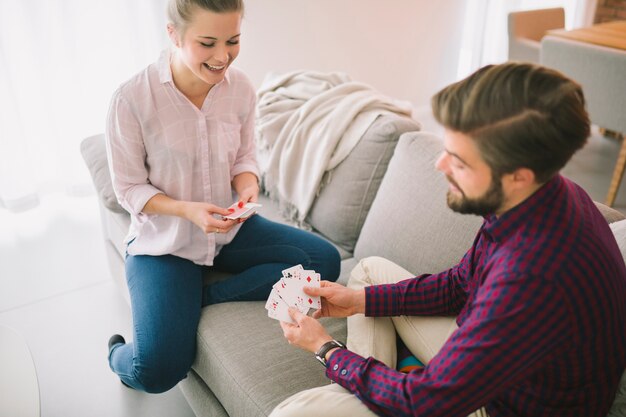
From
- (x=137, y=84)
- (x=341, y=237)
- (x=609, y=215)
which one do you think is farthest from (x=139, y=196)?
(x=609, y=215)

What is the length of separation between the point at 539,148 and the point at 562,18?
352 centimetres

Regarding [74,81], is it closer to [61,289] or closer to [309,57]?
[61,289]

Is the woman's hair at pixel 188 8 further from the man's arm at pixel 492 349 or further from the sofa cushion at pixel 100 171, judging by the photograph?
the man's arm at pixel 492 349

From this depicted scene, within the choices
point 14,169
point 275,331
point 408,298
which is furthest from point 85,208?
point 408,298

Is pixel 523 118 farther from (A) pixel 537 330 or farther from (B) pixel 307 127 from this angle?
(B) pixel 307 127

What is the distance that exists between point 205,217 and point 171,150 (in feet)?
0.80

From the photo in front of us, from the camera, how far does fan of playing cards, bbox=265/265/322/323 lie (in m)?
1.36

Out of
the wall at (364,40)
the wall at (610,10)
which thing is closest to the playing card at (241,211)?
the wall at (364,40)

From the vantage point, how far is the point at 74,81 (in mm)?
2764

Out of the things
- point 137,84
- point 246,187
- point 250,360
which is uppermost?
point 137,84

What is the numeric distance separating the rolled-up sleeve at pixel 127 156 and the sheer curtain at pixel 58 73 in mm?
1359

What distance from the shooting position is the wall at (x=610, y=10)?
5.00 m

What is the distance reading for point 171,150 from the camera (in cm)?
163

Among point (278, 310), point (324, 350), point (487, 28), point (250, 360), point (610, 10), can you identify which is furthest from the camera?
point (610, 10)
